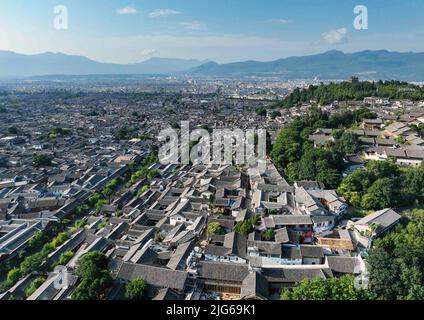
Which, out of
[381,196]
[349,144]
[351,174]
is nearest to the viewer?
[381,196]

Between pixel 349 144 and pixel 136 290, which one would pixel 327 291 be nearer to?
pixel 136 290

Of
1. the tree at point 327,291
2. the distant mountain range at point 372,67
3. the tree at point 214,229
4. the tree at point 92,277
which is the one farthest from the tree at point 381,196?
the distant mountain range at point 372,67

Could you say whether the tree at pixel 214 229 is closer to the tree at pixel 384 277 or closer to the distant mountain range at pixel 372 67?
the tree at pixel 384 277

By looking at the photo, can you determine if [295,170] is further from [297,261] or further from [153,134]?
[153,134]

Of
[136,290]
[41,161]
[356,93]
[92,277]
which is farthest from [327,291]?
[356,93]

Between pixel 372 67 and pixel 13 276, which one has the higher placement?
pixel 372 67

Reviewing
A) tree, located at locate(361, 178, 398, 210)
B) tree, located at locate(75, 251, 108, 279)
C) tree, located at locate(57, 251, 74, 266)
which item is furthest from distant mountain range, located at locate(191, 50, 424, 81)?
tree, located at locate(75, 251, 108, 279)

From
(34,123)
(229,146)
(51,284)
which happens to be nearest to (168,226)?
(51,284)
